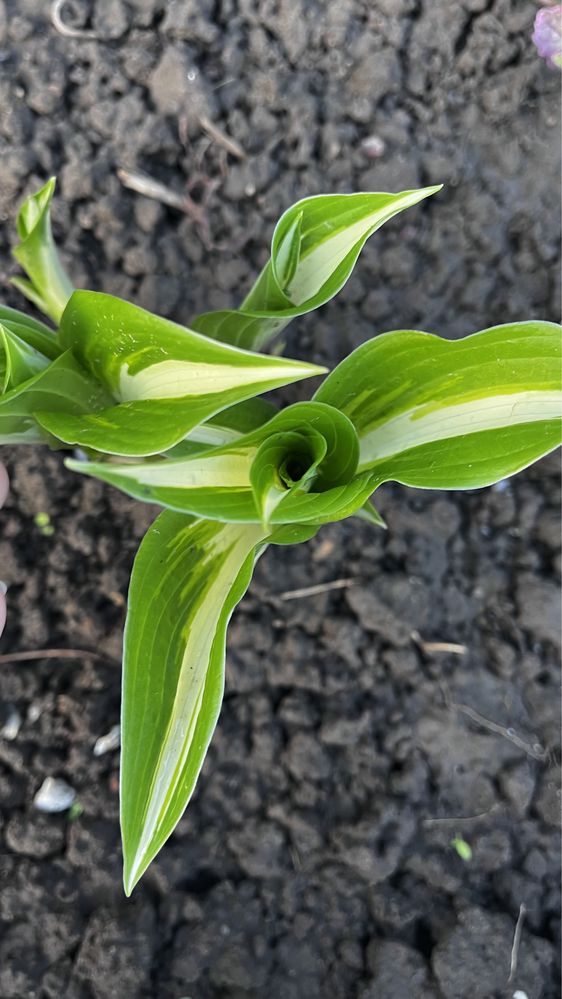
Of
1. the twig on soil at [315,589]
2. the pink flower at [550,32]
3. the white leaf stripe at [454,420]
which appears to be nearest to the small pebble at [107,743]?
the twig on soil at [315,589]

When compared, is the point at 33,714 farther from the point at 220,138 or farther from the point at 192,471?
the point at 220,138

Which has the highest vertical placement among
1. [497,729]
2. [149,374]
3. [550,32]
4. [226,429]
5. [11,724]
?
[550,32]

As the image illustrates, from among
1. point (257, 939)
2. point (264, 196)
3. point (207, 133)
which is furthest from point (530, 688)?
point (207, 133)

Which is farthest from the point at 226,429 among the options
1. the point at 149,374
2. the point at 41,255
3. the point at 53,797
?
the point at 53,797

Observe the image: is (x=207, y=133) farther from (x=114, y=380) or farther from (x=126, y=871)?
(x=126, y=871)

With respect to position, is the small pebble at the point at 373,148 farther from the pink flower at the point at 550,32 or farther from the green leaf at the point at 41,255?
the green leaf at the point at 41,255

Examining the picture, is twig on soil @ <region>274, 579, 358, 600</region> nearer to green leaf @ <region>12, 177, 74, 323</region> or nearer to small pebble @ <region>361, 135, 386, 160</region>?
green leaf @ <region>12, 177, 74, 323</region>
